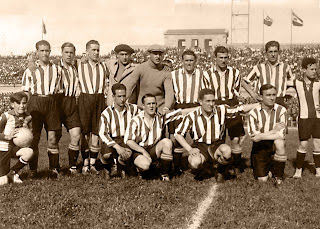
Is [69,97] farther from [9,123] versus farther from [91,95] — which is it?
[9,123]

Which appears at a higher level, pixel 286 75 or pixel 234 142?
pixel 286 75

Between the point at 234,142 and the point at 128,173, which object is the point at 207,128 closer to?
the point at 234,142

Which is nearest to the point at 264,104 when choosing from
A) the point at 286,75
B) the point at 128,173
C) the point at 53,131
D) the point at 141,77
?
the point at 286,75

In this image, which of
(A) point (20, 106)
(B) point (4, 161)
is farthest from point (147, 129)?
(B) point (4, 161)

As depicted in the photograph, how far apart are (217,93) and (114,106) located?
1.35m

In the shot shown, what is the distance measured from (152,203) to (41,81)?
Answer: 7.40 ft

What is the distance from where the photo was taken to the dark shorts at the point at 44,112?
5.18 meters

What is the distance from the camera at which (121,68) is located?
224 inches

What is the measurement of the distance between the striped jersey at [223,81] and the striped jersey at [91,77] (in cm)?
147

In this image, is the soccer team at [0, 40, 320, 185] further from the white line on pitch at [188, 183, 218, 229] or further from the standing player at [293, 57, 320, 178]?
the white line on pitch at [188, 183, 218, 229]

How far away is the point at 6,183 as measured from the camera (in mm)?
4773

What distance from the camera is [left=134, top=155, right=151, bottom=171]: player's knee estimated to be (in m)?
4.83

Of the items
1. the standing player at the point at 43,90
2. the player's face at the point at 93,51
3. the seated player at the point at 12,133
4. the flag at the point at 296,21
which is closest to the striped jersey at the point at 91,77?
the player's face at the point at 93,51

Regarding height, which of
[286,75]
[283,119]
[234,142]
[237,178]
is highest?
[286,75]
